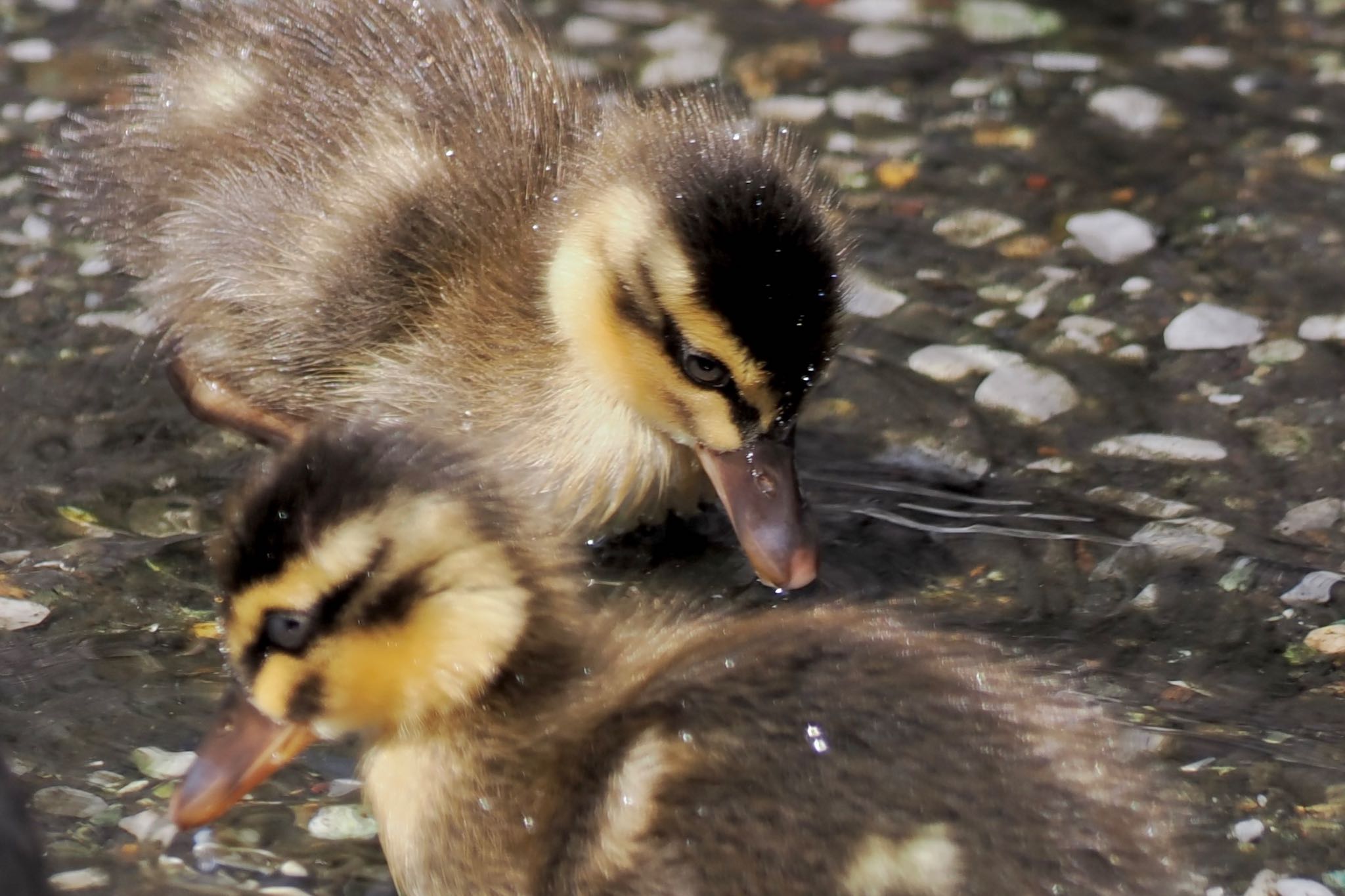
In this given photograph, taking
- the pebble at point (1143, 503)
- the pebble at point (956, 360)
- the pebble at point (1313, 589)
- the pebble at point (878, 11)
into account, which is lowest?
the pebble at point (878, 11)

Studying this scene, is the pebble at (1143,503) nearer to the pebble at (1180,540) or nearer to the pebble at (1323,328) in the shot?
the pebble at (1180,540)

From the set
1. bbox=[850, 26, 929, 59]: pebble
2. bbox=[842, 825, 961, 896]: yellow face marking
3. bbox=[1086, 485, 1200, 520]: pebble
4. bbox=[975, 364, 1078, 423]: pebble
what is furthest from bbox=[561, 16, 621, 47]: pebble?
bbox=[842, 825, 961, 896]: yellow face marking

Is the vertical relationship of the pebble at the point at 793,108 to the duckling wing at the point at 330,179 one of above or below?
below

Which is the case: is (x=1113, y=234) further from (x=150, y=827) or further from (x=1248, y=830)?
(x=150, y=827)

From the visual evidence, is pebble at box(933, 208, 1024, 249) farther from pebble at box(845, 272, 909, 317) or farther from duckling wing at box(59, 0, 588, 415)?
duckling wing at box(59, 0, 588, 415)

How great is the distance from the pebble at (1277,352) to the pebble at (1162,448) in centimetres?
34

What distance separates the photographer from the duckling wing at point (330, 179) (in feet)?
11.1

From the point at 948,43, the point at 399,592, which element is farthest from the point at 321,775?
the point at 948,43

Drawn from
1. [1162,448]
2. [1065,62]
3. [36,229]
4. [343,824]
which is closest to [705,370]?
[343,824]

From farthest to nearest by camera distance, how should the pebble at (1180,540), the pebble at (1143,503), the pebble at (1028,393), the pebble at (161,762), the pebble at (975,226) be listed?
the pebble at (975,226) → the pebble at (1028,393) → the pebble at (1143,503) → the pebble at (1180,540) → the pebble at (161,762)

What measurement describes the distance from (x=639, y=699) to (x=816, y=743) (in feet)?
0.83

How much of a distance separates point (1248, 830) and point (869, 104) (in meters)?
2.79

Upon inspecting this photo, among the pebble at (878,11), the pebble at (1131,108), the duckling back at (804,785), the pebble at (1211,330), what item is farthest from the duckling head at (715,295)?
the pebble at (878,11)

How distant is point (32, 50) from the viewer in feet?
17.3
